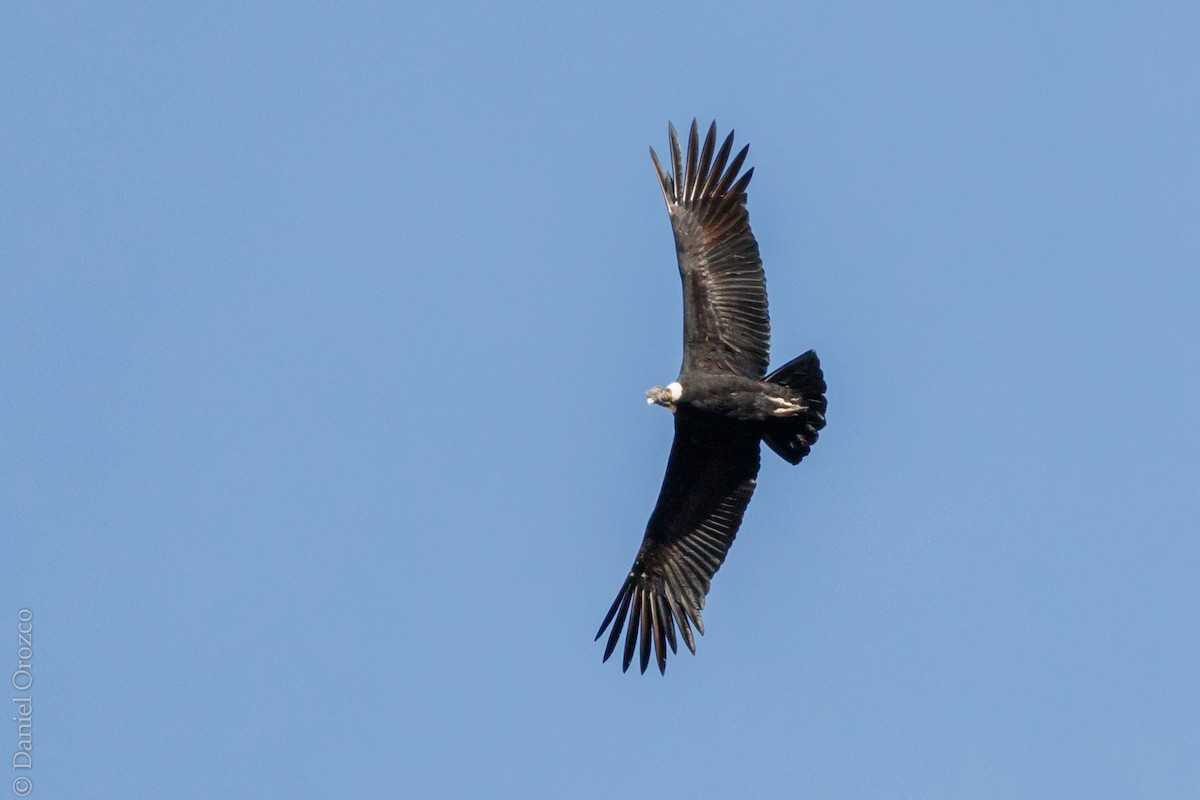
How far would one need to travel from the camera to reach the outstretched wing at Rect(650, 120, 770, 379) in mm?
17891

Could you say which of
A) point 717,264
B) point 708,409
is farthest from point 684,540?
point 717,264

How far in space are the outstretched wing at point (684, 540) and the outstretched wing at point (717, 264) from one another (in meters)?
0.99

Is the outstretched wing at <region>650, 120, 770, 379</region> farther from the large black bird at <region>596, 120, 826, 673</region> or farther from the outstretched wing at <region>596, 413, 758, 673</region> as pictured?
the outstretched wing at <region>596, 413, 758, 673</region>

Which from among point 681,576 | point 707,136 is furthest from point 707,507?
point 707,136

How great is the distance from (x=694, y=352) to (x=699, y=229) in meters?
1.66

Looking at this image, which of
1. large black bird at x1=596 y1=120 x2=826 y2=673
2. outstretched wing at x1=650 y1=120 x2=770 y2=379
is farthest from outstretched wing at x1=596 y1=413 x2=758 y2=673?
outstretched wing at x1=650 y1=120 x2=770 y2=379

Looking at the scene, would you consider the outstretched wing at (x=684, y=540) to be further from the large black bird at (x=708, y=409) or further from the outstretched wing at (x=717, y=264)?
the outstretched wing at (x=717, y=264)

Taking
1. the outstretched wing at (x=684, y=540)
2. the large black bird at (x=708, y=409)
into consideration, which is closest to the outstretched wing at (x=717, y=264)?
the large black bird at (x=708, y=409)

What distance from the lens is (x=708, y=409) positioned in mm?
17500

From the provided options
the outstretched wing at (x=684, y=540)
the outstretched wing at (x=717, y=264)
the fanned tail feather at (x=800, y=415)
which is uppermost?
the outstretched wing at (x=717, y=264)

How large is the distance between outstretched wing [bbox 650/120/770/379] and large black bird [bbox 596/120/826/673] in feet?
0.04

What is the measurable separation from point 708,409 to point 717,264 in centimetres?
191

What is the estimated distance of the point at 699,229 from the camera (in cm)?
1844

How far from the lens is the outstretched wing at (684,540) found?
59.6ft
